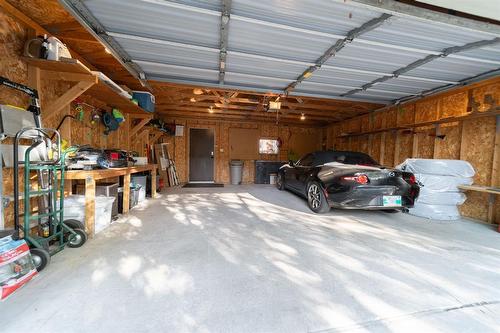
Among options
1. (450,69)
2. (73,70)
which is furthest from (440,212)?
(73,70)

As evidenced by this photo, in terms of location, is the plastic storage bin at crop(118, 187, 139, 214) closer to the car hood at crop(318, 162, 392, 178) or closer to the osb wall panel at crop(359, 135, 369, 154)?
the car hood at crop(318, 162, 392, 178)

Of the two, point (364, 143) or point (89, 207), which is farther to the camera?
point (364, 143)

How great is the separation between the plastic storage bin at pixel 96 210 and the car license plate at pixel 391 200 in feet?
12.7

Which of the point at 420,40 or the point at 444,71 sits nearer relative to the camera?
the point at 420,40

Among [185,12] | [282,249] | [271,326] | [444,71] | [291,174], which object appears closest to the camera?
[271,326]

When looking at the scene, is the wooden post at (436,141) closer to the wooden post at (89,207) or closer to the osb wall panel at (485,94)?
the osb wall panel at (485,94)

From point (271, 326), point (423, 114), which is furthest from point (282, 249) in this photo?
point (423, 114)

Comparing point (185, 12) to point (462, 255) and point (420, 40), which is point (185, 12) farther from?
point (462, 255)

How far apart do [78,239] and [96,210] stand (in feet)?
1.49

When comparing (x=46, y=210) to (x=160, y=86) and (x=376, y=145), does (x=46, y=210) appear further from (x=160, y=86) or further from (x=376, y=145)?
(x=376, y=145)

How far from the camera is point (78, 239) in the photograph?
206 centimetres

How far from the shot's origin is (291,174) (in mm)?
5094

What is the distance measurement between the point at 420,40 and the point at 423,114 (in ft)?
9.21

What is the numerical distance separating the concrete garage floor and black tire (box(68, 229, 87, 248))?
9 centimetres
